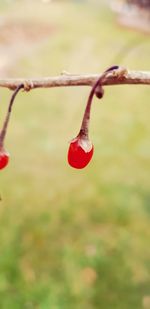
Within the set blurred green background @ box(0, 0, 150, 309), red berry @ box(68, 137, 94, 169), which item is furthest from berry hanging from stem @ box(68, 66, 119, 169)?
blurred green background @ box(0, 0, 150, 309)

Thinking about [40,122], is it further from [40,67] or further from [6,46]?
[6,46]

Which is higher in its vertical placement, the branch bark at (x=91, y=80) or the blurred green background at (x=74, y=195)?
the branch bark at (x=91, y=80)

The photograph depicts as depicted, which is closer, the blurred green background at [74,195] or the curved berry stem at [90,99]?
the curved berry stem at [90,99]

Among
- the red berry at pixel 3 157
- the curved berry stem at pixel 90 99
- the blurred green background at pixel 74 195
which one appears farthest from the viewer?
the blurred green background at pixel 74 195

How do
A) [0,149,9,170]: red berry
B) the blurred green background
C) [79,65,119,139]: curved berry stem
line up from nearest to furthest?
[79,65,119,139]: curved berry stem < [0,149,9,170]: red berry < the blurred green background

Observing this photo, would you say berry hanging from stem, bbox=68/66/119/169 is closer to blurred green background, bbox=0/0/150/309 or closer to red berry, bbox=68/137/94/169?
red berry, bbox=68/137/94/169

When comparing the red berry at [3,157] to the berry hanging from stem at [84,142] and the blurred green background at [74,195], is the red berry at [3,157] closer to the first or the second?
the berry hanging from stem at [84,142]

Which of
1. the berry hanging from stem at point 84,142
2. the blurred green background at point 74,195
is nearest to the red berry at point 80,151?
the berry hanging from stem at point 84,142

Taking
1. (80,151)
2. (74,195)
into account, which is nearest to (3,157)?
(80,151)
